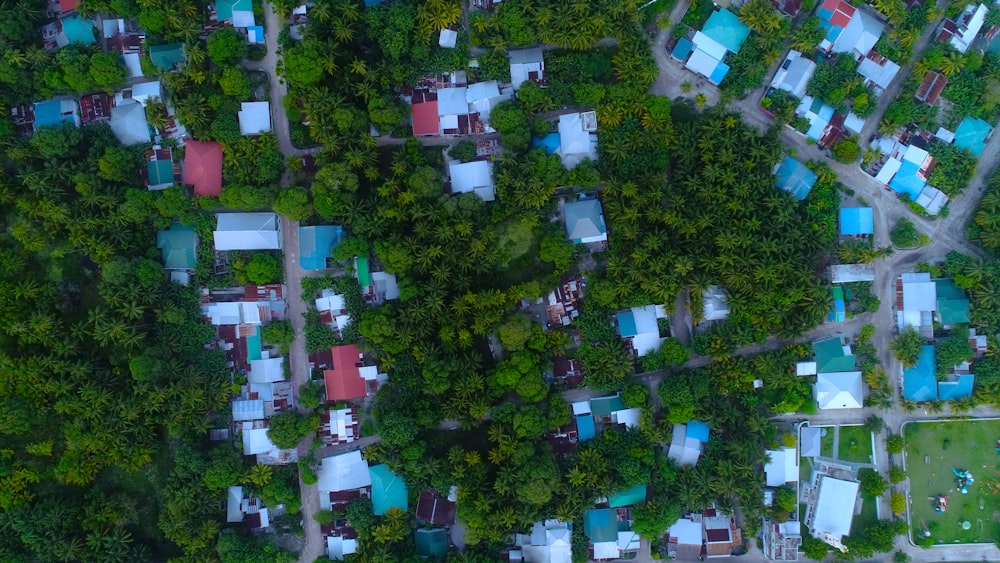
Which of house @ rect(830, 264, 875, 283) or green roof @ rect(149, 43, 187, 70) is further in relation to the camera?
house @ rect(830, 264, 875, 283)

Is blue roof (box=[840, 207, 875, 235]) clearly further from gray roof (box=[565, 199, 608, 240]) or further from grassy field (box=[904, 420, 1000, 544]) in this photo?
gray roof (box=[565, 199, 608, 240])

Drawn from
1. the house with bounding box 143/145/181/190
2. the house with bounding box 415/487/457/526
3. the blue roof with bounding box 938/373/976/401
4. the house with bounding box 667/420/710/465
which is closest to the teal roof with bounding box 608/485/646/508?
the house with bounding box 667/420/710/465

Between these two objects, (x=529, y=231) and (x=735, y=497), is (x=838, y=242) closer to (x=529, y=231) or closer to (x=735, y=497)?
(x=735, y=497)

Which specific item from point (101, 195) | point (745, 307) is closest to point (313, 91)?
point (101, 195)

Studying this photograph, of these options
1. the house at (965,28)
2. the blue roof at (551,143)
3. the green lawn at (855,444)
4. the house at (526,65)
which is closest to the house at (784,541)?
the green lawn at (855,444)

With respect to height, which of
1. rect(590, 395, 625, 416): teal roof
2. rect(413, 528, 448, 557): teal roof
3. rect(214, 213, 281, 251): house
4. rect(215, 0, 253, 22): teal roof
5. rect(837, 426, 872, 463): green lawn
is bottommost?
rect(413, 528, 448, 557): teal roof

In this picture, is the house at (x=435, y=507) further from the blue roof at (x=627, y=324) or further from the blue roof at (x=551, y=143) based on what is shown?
the blue roof at (x=551, y=143)
